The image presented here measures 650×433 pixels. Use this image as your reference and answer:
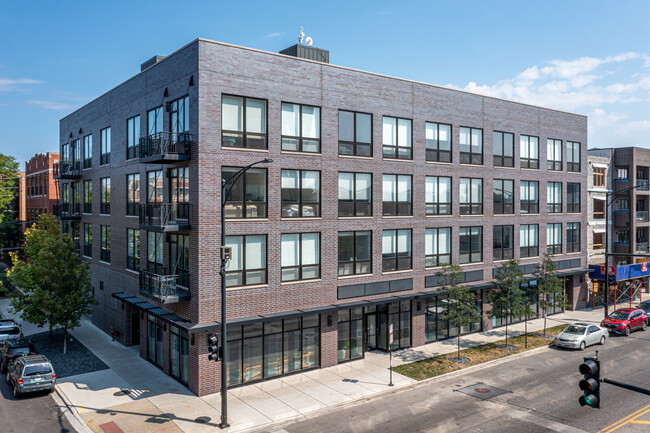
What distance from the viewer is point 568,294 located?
39812 mm

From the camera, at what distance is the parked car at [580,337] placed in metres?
28.7

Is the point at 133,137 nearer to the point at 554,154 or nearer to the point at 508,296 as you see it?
the point at 508,296

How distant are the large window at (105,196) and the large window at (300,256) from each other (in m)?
14.8

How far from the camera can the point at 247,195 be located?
23.1 meters

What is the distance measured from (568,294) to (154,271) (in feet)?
103

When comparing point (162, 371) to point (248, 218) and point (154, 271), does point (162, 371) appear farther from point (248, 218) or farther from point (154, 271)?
point (248, 218)

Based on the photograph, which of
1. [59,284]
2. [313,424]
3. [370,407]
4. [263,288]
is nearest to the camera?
[313,424]

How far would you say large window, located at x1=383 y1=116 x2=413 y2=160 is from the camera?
28141mm

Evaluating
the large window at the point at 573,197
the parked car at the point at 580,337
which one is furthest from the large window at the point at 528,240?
the parked car at the point at 580,337

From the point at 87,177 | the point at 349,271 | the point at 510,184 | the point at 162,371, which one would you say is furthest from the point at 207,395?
the point at 510,184

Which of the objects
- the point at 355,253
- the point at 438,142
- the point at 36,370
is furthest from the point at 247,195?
the point at 438,142

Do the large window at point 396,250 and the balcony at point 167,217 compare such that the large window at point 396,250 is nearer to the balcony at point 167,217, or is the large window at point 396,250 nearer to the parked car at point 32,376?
the balcony at point 167,217

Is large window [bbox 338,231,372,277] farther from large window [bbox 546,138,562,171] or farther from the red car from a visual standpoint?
large window [bbox 546,138,562,171]

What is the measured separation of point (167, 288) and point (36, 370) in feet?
20.9
